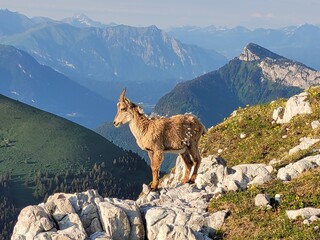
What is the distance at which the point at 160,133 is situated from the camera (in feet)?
75.8

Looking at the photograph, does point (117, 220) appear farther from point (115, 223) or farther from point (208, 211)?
point (208, 211)

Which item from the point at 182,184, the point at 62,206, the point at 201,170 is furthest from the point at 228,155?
the point at 62,206

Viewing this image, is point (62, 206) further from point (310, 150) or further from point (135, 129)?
point (310, 150)

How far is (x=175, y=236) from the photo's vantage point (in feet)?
53.3

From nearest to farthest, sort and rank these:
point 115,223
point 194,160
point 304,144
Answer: point 115,223 < point 194,160 < point 304,144

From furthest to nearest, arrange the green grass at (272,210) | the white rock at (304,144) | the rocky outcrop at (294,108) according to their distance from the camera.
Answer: the rocky outcrop at (294,108) < the white rock at (304,144) < the green grass at (272,210)

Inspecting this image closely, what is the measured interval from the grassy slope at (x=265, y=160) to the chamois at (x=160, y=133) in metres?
4.74

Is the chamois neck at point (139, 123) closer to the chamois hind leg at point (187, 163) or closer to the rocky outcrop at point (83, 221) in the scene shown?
the chamois hind leg at point (187, 163)

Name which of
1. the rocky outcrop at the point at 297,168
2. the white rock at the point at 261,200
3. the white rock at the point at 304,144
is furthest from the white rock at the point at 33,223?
the white rock at the point at 304,144

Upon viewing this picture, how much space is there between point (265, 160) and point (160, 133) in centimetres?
1029

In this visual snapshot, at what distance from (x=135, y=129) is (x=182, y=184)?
407 centimetres

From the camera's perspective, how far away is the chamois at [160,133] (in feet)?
75.5

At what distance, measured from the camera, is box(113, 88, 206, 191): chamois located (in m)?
23.0

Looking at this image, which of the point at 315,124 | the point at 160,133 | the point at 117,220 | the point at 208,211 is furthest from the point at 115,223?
the point at 315,124
